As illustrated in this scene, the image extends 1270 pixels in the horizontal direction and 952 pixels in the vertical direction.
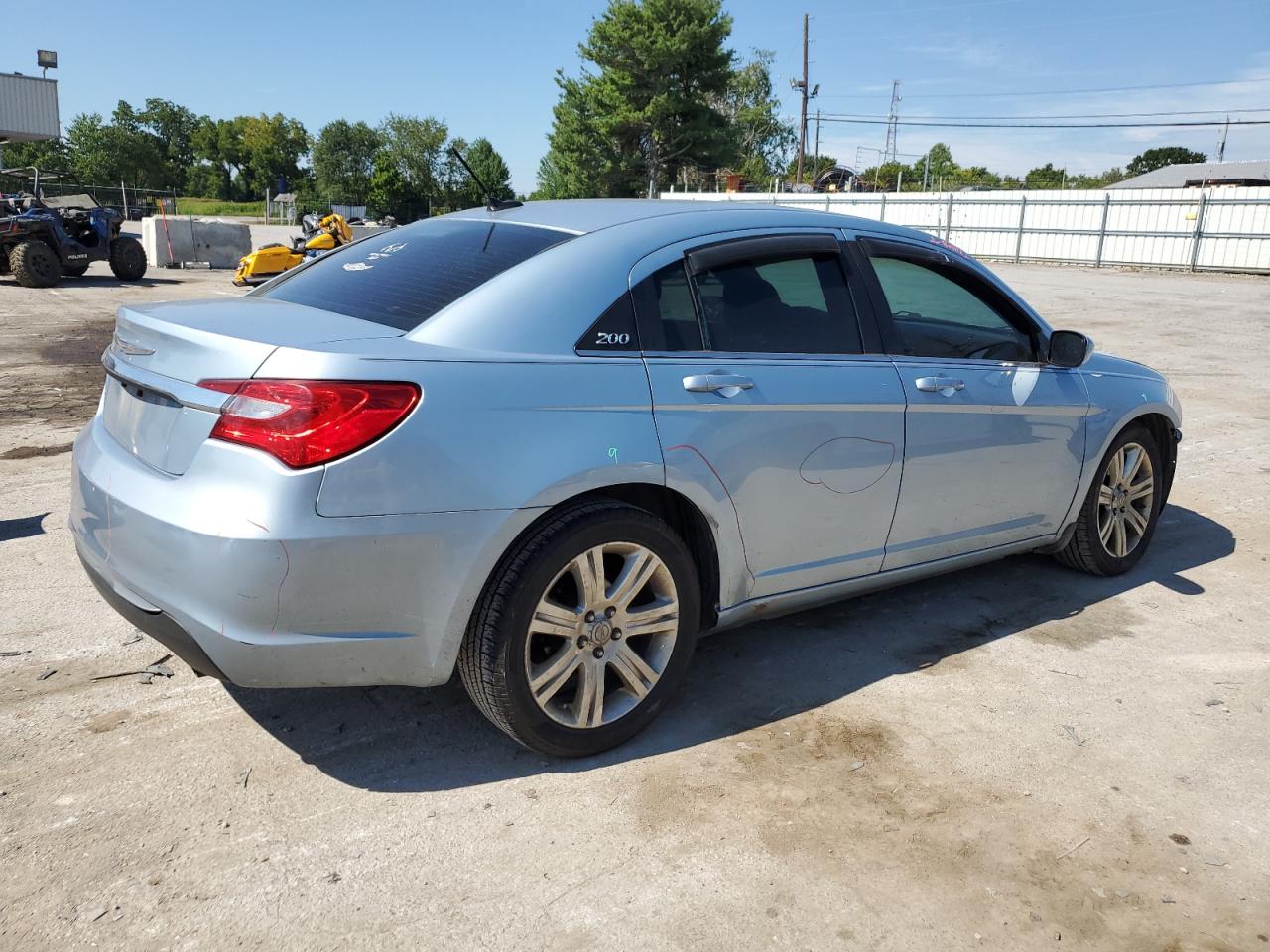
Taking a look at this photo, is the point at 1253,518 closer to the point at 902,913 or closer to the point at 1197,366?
the point at 902,913

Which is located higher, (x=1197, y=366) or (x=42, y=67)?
(x=42, y=67)

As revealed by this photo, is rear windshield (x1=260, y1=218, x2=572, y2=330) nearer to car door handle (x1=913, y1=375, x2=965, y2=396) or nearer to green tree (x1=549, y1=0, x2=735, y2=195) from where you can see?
car door handle (x1=913, y1=375, x2=965, y2=396)

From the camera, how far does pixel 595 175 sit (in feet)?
187

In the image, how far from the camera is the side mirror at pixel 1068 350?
4227 mm

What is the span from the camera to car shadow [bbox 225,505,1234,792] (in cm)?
303

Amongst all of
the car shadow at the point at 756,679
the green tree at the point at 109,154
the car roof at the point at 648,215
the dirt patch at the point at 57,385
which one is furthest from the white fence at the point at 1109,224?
the green tree at the point at 109,154

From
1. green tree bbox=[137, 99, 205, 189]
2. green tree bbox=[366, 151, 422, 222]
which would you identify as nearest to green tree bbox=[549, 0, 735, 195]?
green tree bbox=[366, 151, 422, 222]

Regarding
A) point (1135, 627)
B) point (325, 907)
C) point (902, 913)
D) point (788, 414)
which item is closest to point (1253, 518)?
point (1135, 627)

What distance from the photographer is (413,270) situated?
3262mm

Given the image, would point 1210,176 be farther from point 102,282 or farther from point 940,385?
point 940,385

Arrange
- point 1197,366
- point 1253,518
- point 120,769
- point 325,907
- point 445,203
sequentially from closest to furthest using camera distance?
point 325,907
point 120,769
point 1253,518
point 1197,366
point 445,203

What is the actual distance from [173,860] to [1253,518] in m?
5.89

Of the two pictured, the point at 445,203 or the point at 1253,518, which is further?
the point at 445,203

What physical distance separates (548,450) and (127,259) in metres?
19.9
